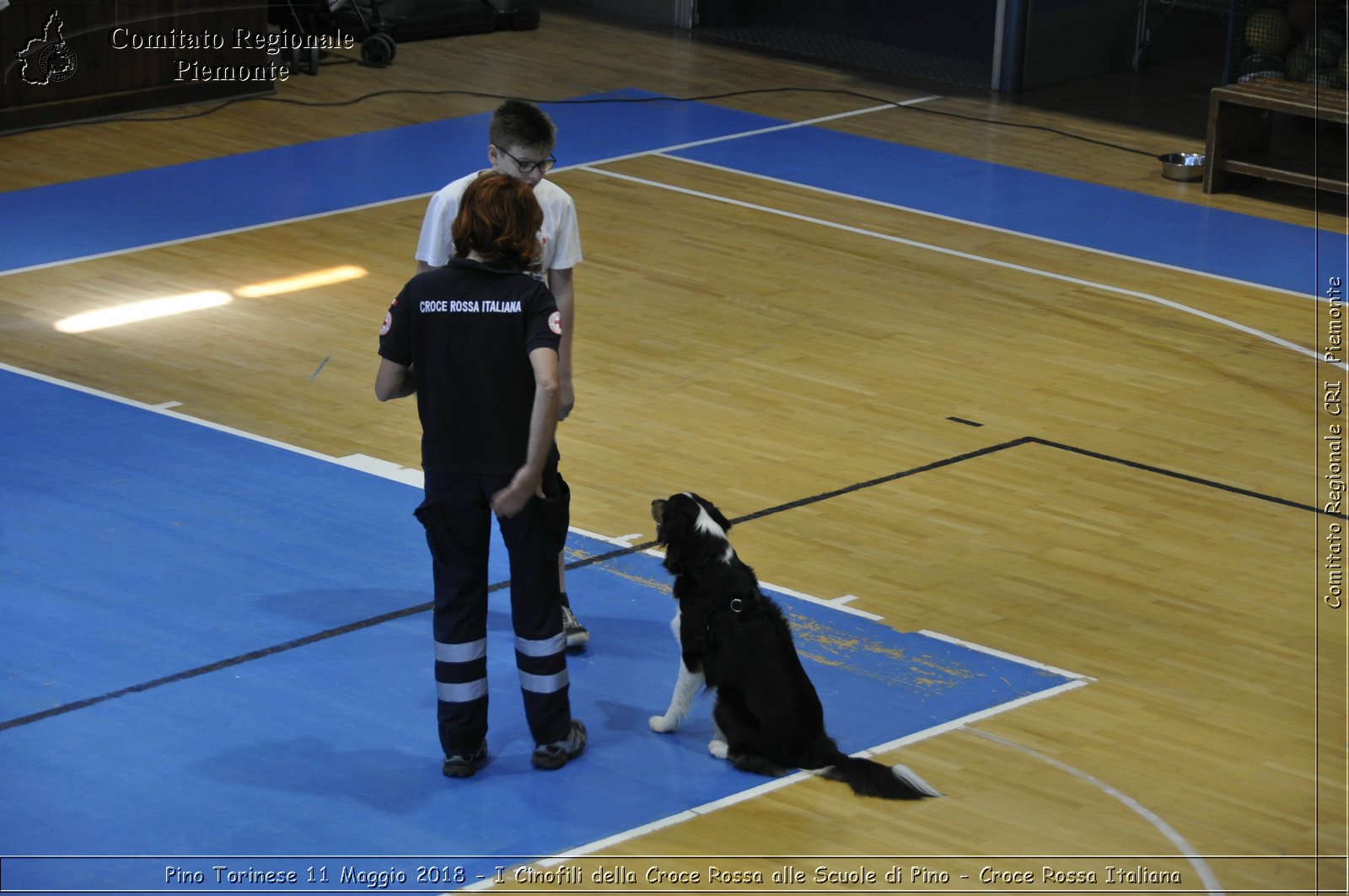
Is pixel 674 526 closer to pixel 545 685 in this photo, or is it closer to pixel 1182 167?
pixel 545 685

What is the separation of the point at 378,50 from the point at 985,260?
671cm

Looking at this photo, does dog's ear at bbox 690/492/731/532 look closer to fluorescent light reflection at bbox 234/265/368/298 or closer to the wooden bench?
fluorescent light reflection at bbox 234/265/368/298

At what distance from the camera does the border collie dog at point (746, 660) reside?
561cm

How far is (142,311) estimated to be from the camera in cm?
1017

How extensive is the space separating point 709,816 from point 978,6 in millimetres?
13917

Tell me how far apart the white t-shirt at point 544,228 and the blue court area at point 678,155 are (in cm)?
572

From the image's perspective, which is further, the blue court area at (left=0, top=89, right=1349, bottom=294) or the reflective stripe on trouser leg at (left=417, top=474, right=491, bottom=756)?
the blue court area at (left=0, top=89, right=1349, bottom=294)

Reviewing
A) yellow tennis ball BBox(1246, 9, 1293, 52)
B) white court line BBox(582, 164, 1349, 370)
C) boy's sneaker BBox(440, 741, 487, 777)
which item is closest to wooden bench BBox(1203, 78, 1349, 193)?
yellow tennis ball BBox(1246, 9, 1293, 52)

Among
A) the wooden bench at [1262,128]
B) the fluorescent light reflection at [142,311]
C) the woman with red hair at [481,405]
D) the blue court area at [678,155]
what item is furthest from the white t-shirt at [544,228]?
the wooden bench at [1262,128]

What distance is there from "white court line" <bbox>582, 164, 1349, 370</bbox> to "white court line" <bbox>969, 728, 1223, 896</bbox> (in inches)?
176

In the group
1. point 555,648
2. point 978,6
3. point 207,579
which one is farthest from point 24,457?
point 978,6

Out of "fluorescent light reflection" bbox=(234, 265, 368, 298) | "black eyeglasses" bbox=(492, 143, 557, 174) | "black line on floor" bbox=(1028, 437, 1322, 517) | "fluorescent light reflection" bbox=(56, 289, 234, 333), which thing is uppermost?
"black eyeglasses" bbox=(492, 143, 557, 174)

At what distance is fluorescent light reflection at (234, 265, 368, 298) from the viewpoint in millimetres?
10562

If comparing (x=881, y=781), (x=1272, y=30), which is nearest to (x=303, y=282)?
(x=881, y=781)
